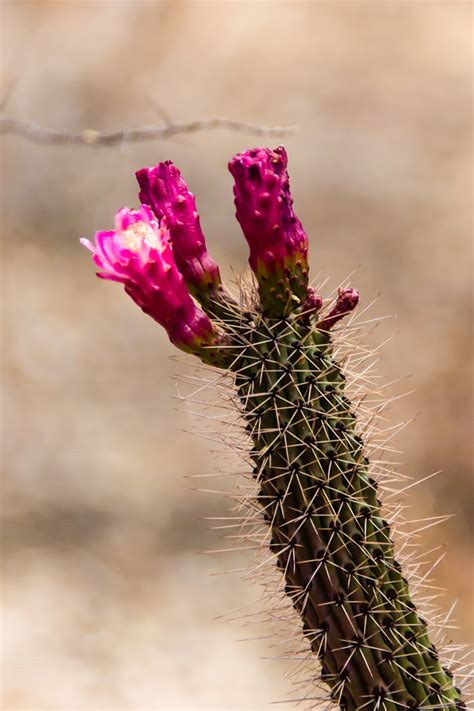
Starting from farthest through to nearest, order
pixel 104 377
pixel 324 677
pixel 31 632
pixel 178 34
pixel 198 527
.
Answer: pixel 178 34
pixel 104 377
pixel 198 527
pixel 31 632
pixel 324 677

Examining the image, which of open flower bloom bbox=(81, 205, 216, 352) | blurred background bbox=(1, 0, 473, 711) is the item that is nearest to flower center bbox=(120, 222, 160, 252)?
open flower bloom bbox=(81, 205, 216, 352)

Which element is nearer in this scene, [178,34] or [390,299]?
[390,299]

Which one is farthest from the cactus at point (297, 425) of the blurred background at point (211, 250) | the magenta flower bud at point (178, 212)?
the blurred background at point (211, 250)

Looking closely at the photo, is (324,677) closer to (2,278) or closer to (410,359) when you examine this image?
(410,359)

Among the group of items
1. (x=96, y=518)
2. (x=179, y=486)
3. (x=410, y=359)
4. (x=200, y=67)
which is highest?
(x=200, y=67)

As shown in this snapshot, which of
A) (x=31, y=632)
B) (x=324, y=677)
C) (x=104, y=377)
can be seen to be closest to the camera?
(x=324, y=677)

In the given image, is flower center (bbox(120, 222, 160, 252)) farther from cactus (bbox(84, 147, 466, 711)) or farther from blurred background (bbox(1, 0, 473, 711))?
blurred background (bbox(1, 0, 473, 711))

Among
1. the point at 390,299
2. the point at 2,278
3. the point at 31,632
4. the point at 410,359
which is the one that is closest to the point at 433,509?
the point at 410,359
